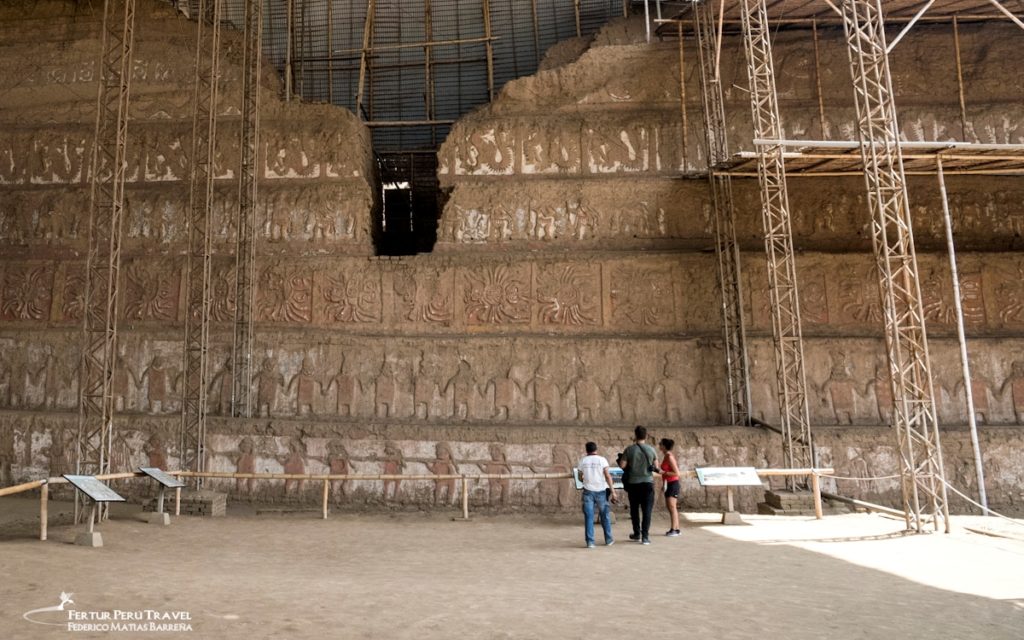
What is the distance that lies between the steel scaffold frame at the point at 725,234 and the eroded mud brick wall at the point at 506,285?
353 mm

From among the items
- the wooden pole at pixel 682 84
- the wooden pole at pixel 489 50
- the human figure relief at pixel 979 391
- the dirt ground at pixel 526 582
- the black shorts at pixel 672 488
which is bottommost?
the dirt ground at pixel 526 582

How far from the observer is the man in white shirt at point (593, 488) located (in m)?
7.25

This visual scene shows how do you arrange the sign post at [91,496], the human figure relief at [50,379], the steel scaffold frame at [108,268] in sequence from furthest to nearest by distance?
the human figure relief at [50,379]
the steel scaffold frame at [108,268]
the sign post at [91,496]

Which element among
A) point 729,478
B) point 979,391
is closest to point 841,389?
point 979,391

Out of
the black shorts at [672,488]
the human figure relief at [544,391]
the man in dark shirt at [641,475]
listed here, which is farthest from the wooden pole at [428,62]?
the man in dark shirt at [641,475]

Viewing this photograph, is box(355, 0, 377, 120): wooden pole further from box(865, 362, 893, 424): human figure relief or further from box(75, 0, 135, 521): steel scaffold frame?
box(865, 362, 893, 424): human figure relief

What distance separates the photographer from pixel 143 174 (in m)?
14.9

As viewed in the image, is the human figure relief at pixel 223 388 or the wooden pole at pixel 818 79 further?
the wooden pole at pixel 818 79

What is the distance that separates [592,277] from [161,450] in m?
8.80

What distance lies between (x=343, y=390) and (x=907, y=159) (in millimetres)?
10475

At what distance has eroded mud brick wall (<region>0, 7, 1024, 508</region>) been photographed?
11977 millimetres

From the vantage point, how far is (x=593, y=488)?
7.28m

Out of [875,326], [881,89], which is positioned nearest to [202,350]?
[881,89]

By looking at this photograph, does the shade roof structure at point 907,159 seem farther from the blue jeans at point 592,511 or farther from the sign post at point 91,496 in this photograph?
the sign post at point 91,496
